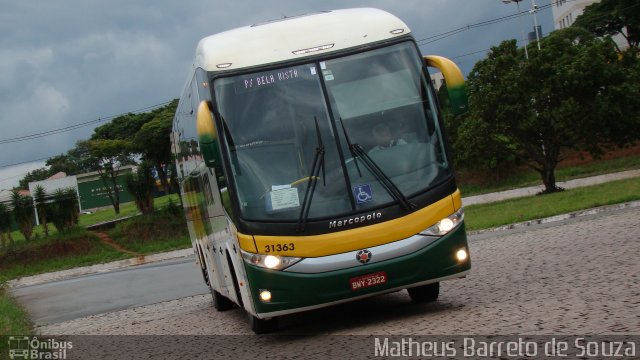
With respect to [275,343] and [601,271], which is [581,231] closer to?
[601,271]

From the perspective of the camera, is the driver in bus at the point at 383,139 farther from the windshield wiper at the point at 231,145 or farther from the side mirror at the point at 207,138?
the side mirror at the point at 207,138

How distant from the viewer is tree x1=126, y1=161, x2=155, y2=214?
1886 inches

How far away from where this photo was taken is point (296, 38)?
412 inches

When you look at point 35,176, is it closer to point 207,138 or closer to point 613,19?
point 613,19

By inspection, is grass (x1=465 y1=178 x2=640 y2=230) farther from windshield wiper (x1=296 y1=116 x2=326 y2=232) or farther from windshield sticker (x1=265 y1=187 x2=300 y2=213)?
windshield sticker (x1=265 y1=187 x2=300 y2=213)

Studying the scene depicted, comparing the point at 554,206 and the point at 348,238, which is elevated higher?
the point at 348,238

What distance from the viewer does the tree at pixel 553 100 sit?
120ft

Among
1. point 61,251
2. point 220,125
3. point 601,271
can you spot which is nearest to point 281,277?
point 220,125

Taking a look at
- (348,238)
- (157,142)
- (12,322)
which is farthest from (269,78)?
(157,142)

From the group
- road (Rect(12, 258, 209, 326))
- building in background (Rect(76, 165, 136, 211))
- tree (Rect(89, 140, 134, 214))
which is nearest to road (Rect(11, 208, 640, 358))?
road (Rect(12, 258, 209, 326))

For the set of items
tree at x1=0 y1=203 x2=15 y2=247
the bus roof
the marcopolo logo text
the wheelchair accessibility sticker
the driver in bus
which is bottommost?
tree at x1=0 y1=203 x2=15 y2=247

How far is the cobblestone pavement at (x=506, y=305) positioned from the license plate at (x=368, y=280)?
0.49 m

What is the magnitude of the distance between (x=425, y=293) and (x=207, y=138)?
3.58 meters

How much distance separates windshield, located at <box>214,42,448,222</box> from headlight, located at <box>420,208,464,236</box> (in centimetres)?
43
